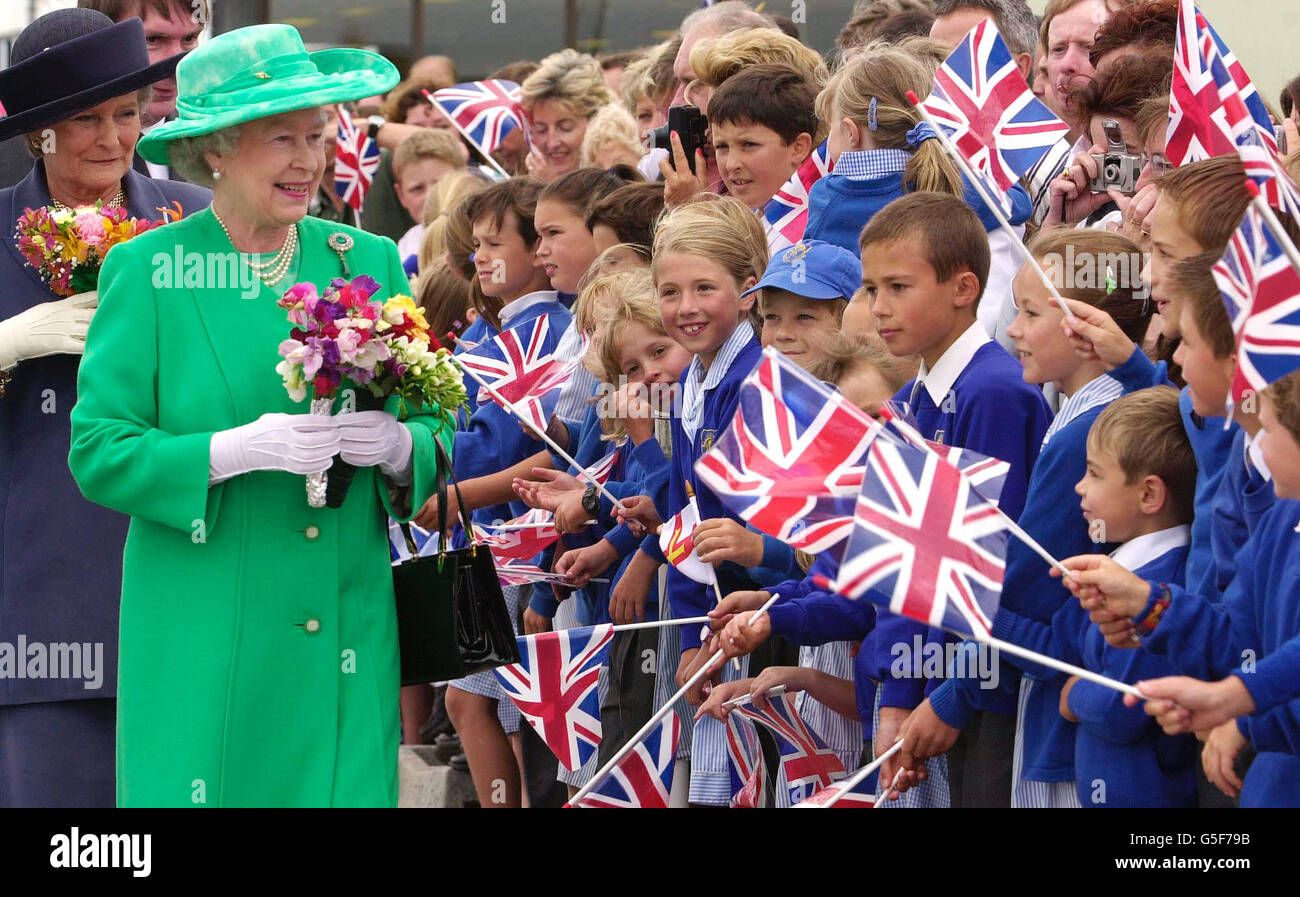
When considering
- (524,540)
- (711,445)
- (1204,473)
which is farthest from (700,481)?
(1204,473)

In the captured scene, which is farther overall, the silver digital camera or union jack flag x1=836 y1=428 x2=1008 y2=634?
the silver digital camera

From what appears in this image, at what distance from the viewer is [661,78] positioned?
25.3ft

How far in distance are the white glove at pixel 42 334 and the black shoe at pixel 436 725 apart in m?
3.61

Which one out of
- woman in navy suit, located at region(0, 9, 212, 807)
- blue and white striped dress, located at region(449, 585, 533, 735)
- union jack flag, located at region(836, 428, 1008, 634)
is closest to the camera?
union jack flag, located at region(836, 428, 1008, 634)

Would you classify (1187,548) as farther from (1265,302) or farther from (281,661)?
(281,661)

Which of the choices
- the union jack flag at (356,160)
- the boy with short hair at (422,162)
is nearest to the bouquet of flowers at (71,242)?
the boy with short hair at (422,162)

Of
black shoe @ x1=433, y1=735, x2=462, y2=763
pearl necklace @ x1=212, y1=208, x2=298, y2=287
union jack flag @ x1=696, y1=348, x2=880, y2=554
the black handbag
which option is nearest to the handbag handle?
the black handbag

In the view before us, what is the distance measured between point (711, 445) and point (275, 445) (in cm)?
138

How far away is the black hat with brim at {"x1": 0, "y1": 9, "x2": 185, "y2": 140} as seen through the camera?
4902 millimetres

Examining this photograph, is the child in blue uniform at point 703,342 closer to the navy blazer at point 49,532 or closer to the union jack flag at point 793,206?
the union jack flag at point 793,206

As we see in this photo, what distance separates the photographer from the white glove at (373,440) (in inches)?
155

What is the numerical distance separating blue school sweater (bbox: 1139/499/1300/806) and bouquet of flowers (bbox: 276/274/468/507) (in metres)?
1.60

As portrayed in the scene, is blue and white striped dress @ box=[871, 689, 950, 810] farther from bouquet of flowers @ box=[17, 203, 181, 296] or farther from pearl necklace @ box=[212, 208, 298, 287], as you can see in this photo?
bouquet of flowers @ box=[17, 203, 181, 296]
